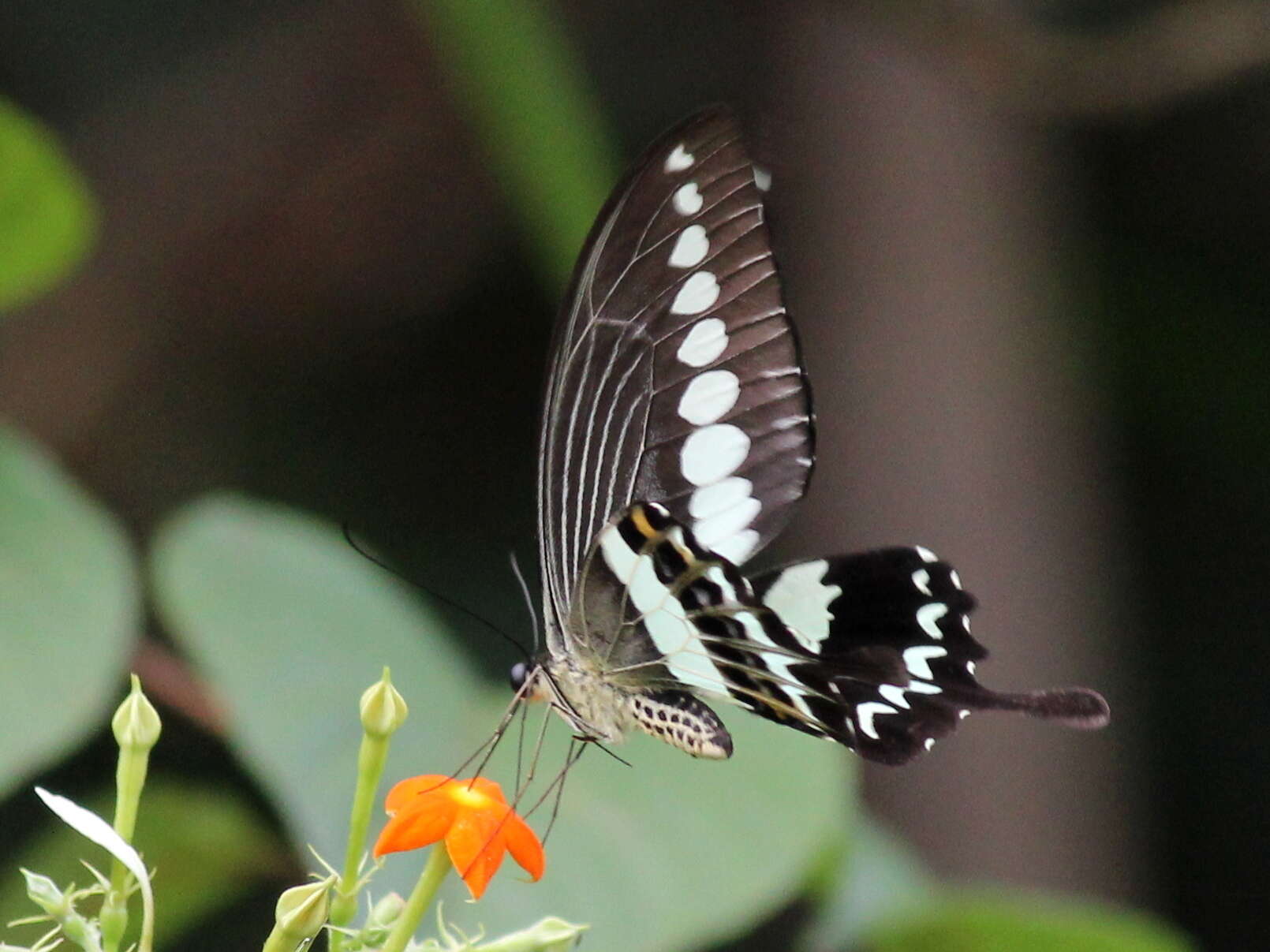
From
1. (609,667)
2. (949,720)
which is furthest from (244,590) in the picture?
(949,720)

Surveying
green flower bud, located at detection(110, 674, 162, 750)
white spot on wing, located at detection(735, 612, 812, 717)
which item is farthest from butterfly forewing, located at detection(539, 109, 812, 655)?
green flower bud, located at detection(110, 674, 162, 750)

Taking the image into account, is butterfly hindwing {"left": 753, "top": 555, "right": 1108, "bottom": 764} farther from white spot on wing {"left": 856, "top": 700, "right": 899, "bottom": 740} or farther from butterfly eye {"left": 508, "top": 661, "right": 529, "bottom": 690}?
butterfly eye {"left": 508, "top": 661, "right": 529, "bottom": 690}

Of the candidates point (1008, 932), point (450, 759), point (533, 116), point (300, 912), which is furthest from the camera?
point (533, 116)

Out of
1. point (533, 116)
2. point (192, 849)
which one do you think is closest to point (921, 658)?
point (192, 849)

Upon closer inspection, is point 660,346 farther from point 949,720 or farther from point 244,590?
point 244,590

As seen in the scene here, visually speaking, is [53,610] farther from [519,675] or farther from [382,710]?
[382,710]

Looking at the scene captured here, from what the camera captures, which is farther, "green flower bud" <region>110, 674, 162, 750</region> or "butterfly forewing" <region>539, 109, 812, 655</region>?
"butterfly forewing" <region>539, 109, 812, 655</region>
